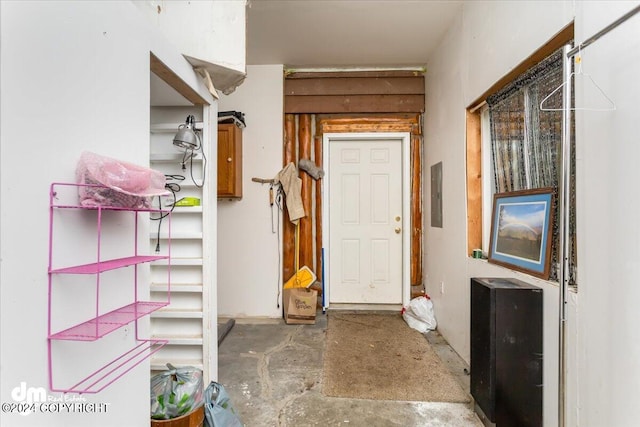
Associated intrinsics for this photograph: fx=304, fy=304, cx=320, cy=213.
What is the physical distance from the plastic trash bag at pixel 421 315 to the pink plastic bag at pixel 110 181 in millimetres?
2931

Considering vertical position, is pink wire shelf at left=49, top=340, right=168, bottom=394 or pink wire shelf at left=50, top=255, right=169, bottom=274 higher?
pink wire shelf at left=50, top=255, right=169, bottom=274

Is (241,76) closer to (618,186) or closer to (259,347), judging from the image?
(618,186)

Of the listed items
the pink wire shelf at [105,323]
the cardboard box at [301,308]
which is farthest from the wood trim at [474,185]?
the pink wire shelf at [105,323]

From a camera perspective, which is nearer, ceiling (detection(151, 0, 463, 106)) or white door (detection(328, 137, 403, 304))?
ceiling (detection(151, 0, 463, 106))

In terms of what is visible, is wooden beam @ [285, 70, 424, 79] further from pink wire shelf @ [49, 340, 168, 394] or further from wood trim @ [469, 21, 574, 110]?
pink wire shelf @ [49, 340, 168, 394]

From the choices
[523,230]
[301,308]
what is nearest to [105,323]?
[523,230]

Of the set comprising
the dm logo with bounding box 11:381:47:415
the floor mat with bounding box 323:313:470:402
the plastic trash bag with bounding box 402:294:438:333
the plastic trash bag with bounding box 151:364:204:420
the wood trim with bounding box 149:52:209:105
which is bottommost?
the floor mat with bounding box 323:313:470:402

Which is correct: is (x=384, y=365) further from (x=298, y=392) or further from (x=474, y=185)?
(x=474, y=185)

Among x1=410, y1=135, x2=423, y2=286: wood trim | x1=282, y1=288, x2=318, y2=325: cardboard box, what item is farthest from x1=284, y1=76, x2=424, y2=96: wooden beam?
x1=282, y1=288, x2=318, y2=325: cardboard box

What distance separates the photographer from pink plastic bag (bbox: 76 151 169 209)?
84cm

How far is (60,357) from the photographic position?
0.82m

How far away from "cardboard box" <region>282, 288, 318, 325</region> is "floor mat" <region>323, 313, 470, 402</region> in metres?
0.24

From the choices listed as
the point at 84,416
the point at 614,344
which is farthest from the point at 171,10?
the point at 614,344

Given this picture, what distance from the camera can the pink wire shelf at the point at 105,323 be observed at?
79cm
